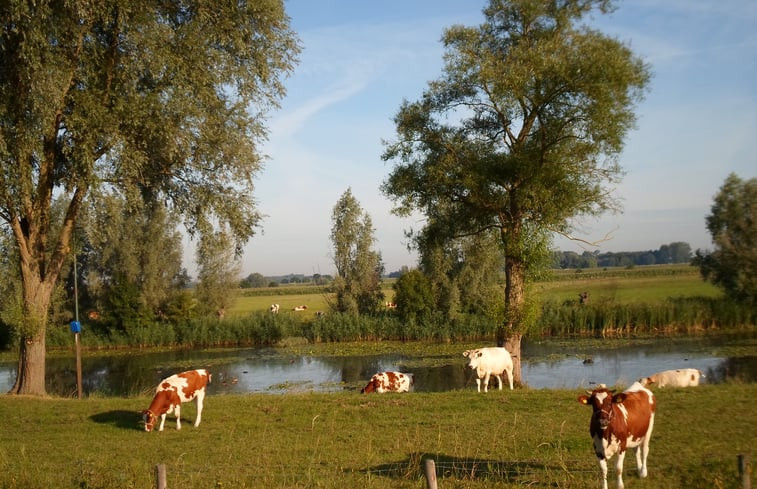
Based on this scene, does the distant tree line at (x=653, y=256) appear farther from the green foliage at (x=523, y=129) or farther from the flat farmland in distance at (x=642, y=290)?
the green foliage at (x=523, y=129)

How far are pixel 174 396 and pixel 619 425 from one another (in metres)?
8.52

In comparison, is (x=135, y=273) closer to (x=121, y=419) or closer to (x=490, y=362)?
(x=121, y=419)

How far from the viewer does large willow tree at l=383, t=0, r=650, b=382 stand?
54.5 ft

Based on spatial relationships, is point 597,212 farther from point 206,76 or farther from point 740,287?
point 740,287

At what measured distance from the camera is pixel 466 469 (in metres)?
8.26

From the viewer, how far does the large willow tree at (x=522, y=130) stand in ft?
54.5

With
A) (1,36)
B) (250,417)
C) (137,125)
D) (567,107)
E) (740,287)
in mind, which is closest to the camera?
(250,417)

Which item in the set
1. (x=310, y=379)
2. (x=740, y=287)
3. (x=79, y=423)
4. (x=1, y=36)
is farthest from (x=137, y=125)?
(x=740, y=287)

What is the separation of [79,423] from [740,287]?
35274 mm

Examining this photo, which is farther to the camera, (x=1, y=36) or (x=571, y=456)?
(x=1, y=36)

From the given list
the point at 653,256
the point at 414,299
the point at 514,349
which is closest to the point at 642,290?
the point at 414,299

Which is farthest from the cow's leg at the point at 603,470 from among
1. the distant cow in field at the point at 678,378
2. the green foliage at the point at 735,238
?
the green foliage at the point at 735,238

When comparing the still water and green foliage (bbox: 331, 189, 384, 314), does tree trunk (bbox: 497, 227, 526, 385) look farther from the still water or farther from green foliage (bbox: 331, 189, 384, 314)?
green foliage (bbox: 331, 189, 384, 314)

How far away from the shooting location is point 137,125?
15.6 metres
